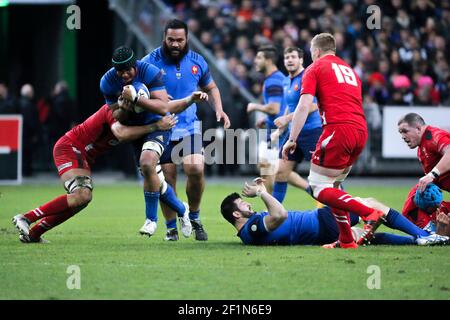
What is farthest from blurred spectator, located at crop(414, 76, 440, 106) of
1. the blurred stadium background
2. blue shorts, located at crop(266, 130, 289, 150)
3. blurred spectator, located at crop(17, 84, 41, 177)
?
blurred spectator, located at crop(17, 84, 41, 177)

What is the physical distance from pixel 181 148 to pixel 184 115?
1.40 ft

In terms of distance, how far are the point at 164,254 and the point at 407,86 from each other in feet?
48.0

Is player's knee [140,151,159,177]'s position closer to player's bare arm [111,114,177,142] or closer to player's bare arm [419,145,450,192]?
player's bare arm [111,114,177,142]

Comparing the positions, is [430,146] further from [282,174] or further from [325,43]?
[282,174]

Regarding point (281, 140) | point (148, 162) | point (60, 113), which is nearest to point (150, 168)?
point (148, 162)

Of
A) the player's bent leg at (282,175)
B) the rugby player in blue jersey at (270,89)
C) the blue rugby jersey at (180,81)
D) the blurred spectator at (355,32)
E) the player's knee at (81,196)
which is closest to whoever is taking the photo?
the player's knee at (81,196)

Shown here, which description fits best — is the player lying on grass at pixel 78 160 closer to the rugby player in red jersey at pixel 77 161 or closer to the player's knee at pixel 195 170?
the rugby player in red jersey at pixel 77 161

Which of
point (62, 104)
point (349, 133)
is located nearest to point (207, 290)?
point (349, 133)

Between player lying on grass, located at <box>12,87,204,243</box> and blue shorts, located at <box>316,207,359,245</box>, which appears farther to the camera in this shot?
player lying on grass, located at <box>12,87,204,243</box>

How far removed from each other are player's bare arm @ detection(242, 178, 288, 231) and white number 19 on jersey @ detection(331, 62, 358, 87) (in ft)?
4.49

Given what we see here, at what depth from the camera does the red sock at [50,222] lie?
35.0ft

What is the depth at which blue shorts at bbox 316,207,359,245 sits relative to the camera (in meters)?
10.3

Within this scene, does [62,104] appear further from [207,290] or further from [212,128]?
[207,290]

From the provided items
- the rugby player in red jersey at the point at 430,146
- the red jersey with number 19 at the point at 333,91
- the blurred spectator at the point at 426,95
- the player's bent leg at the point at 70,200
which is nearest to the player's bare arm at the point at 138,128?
the player's bent leg at the point at 70,200
